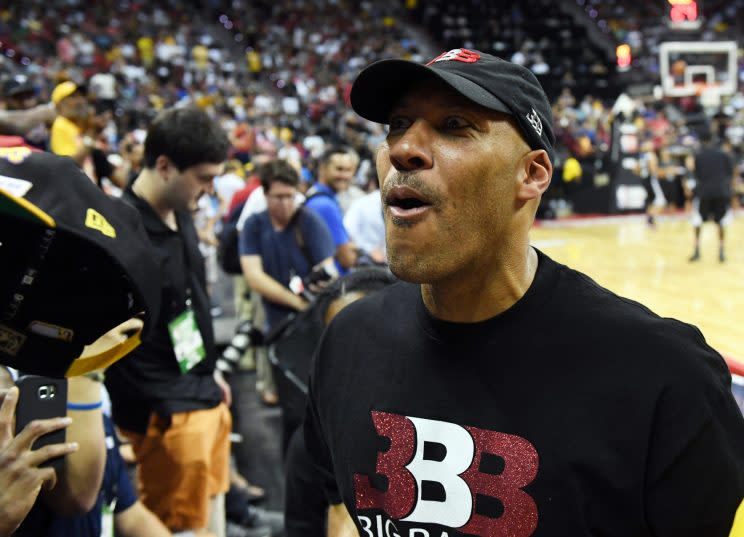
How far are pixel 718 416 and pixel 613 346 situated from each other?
17 cm

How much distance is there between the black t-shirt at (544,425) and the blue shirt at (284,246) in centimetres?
277

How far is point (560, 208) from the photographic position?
16.6 meters

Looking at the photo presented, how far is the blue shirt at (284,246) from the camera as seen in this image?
4039 mm

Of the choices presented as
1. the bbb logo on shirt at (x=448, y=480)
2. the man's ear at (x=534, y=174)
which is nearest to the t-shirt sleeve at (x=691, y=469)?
the bbb logo on shirt at (x=448, y=480)

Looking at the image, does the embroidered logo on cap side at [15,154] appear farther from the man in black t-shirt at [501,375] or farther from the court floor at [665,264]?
the court floor at [665,264]

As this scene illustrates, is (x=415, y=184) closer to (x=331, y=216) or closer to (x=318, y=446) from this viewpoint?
(x=318, y=446)

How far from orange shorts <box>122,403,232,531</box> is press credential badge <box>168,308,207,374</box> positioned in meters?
0.20

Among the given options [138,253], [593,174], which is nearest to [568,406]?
[138,253]

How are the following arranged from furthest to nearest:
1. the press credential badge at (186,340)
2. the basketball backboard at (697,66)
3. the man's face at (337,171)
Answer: the basketball backboard at (697,66) < the man's face at (337,171) < the press credential badge at (186,340)

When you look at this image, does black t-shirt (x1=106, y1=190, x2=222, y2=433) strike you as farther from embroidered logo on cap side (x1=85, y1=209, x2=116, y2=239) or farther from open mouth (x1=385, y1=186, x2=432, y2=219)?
open mouth (x1=385, y1=186, x2=432, y2=219)

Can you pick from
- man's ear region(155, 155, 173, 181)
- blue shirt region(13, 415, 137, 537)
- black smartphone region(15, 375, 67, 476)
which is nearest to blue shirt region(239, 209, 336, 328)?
man's ear region(155, 155, 173, 181)

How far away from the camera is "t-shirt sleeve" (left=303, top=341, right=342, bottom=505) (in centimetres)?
141

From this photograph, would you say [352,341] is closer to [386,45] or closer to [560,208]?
[560,208]

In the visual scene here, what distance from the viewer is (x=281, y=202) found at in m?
4.04
